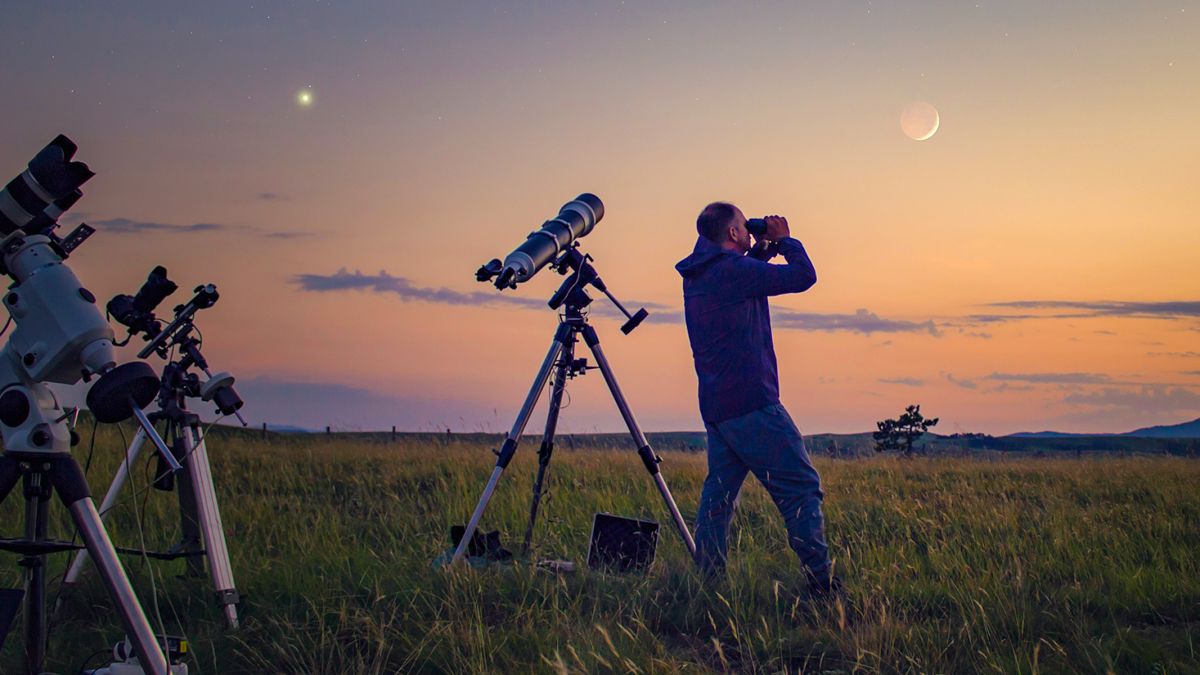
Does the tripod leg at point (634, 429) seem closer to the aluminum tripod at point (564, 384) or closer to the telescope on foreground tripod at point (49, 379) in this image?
the aluminum tripod at point (564, 384)

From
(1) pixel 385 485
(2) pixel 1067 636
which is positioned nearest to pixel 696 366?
(2) pixel 1067 636

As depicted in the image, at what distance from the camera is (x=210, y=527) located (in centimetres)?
598

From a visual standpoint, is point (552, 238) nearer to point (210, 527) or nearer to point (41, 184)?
point (210, 527)

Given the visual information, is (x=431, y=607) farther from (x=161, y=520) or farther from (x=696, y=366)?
(x=161, y=520)

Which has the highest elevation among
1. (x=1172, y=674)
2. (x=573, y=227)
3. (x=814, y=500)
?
(x=573, y=227)

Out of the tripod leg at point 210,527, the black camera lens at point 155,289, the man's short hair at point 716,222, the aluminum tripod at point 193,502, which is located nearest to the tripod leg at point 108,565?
the tripod leg at point 210,527

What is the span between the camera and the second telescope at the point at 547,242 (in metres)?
6.49

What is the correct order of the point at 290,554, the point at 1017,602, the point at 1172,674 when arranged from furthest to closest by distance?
the point at 290,554 < the point at 1017,602 < the point at 1172,674

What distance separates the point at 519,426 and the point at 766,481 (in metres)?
1.76

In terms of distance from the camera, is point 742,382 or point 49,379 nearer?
point 49,379

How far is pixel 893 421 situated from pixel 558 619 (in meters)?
27.4

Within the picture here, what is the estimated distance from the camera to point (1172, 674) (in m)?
5.11

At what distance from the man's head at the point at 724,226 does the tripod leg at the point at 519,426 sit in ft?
4.01

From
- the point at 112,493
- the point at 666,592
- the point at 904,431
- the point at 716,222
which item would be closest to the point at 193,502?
the point at 112,493
